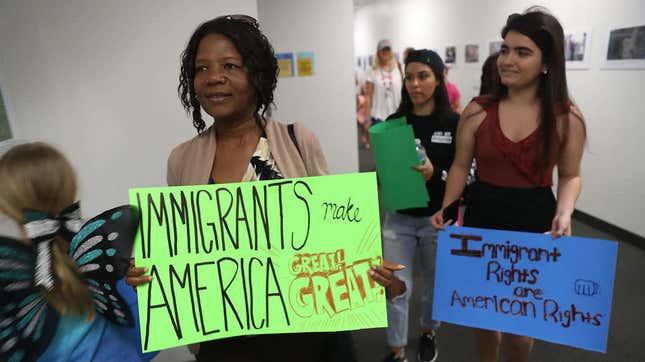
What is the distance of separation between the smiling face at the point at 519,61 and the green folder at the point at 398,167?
1.44 feet

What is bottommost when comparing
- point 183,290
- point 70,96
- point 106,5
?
point 183,290

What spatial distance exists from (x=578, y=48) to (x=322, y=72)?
99.1 inches

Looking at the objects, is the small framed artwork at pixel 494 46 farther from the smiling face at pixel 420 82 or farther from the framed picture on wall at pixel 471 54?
the smiling face at pixel 420 82

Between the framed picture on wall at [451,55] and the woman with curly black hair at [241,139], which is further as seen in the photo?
the framed picture on wall at [451,55]

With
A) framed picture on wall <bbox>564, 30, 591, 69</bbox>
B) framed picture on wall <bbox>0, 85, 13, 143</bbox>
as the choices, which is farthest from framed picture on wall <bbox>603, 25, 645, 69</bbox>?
framed picture on wall <bbox>0, 85, 13, 143</bbox>

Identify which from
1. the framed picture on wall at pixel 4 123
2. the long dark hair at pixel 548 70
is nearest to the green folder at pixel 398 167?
the long dark hair at pixel 548 70

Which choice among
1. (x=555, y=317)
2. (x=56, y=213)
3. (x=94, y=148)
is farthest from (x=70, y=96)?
(x=555, y=317)

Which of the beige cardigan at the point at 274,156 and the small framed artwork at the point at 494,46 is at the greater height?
the small framed artwork at the point at 494,46

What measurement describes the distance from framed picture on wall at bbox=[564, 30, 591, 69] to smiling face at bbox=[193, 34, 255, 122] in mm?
3719

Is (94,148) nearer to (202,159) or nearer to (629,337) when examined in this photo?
(202,159)

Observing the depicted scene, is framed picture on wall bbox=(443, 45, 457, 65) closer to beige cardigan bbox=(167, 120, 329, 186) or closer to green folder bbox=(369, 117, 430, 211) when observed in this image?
green folder bbox=(369, 117, 430, 211)

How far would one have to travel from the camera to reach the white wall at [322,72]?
3.71 metres

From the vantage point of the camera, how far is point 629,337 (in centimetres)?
233

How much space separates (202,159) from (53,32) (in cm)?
127
